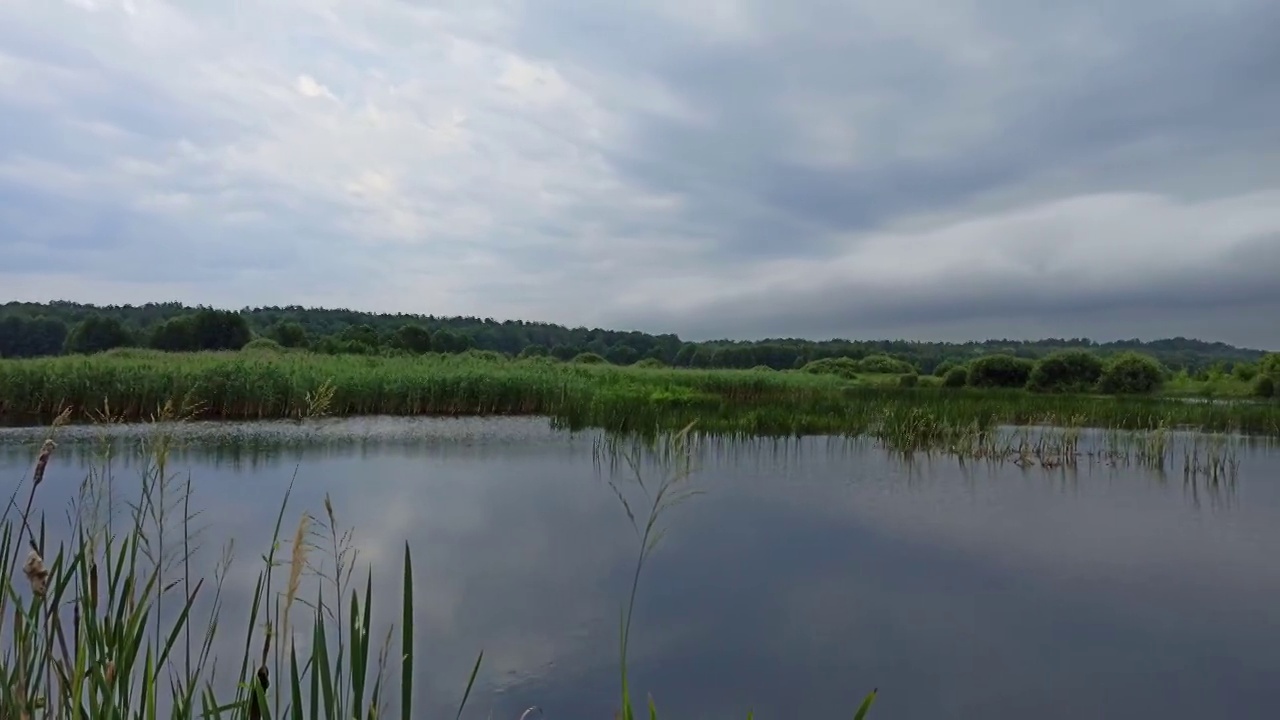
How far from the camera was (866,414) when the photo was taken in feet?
37.8

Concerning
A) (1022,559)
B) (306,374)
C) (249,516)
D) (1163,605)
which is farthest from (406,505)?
(306,374)

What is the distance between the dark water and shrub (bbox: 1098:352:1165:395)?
42.7 ft

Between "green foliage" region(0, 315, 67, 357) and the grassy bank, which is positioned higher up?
"green foliage" region(0, 315, 67, 357)

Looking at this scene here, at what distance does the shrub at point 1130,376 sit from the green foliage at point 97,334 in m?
29.2

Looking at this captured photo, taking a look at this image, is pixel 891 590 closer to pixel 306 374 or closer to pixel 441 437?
pixel 441 437

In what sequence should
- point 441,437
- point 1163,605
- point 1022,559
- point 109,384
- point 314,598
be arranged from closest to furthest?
point 314,598 → point 1163,605 → point 1022,559 → point 441,437 → point 109,384

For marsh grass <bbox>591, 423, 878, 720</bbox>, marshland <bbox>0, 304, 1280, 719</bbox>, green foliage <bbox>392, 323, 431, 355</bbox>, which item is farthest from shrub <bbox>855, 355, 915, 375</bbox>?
marsh grass <bbox>591, 423, 878, 720</bbox>

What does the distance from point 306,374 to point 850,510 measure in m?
9.14

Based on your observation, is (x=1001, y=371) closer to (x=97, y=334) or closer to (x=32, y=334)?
(x=97, y=334)

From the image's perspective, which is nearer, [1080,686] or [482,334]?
[1080,686]

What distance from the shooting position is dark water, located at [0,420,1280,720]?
2.83m

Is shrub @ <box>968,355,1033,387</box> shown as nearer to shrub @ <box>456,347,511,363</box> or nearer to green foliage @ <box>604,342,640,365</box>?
shrub @ <box>456,347,511,363</box>

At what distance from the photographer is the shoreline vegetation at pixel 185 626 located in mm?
1164

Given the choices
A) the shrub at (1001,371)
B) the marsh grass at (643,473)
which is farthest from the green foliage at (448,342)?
the marsh grass at (643,473)
